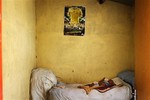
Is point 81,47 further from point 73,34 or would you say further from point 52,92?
point 52,92

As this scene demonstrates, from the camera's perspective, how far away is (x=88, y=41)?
14.4 feet

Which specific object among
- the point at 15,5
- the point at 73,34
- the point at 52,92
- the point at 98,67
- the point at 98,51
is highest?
the point at 15,5

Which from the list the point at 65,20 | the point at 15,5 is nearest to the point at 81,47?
the point at 65,20

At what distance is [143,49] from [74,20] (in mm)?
2141

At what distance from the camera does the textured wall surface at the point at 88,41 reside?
172 inches

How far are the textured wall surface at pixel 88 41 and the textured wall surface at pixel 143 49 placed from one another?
181 centimetres

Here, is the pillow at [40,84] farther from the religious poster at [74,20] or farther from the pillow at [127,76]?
the pillow at [127,76]

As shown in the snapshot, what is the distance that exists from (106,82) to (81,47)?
2.63 feet

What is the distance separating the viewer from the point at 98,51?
4.41 m

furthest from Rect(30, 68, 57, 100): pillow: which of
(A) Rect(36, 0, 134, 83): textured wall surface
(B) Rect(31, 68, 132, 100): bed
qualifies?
(A) Rect(36, 0, 134, 83): textured wall surface

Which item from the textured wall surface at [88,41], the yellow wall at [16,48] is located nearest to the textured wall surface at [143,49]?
the yellow wall at [16,48]

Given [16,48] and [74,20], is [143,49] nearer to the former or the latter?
[16,48]

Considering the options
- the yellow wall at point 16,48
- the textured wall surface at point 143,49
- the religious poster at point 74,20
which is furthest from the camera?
the religious poster at point 74,20

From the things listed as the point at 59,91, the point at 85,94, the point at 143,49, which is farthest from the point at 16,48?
the point at 143,49
